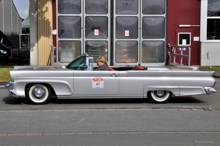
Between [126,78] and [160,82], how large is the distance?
83 cm

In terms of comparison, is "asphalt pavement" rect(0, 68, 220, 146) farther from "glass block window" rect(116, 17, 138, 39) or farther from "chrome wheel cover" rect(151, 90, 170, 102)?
"glass block window" rect(116, 17, 138, 39)

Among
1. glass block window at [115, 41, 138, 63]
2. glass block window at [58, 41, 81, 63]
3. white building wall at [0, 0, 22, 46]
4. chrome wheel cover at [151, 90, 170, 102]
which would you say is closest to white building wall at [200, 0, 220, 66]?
glass block window at [115, 41, 138, 63]

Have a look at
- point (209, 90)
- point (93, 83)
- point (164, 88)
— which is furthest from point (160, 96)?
point (93, 83)

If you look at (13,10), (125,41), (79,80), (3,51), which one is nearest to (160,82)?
(79,80)

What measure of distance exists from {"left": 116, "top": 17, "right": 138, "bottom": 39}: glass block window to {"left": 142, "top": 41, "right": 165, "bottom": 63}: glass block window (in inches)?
31.8

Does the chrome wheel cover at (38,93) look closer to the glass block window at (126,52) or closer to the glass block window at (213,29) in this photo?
the glass block window at (126,52)

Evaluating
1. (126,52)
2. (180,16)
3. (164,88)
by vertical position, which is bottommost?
(164,88)

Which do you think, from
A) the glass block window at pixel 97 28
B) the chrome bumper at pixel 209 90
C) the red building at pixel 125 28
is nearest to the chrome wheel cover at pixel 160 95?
the chrome bumper at pixel 209 90

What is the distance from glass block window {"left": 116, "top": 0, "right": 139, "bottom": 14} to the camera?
66.7ft

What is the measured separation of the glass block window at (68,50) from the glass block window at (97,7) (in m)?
1.67

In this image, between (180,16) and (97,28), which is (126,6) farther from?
(180,16)

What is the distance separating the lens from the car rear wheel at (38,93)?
9875 mm

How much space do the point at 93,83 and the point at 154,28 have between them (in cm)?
1131

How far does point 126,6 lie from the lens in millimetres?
20391
